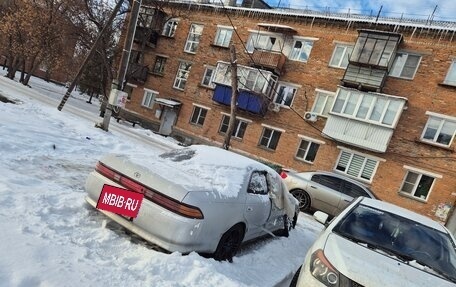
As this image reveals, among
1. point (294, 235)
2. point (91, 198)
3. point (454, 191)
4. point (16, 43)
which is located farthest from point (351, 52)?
point (16, 43)

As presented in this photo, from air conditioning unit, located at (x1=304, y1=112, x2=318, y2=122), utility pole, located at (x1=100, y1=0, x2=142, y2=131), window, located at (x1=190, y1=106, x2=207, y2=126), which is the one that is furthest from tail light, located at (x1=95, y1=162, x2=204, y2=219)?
window, located at (x1=190, y1=106, x2=207, y2=126)

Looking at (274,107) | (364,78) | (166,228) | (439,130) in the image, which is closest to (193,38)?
(274,107)

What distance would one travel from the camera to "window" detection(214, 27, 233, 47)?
25.4 m

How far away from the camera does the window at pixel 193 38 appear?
26.7 m

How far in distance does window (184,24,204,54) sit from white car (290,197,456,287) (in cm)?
2376

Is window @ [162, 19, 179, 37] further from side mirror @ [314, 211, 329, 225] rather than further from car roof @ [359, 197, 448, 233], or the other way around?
car roof @ [359, 197, 448, 233]

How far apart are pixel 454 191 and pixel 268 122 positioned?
10.9 m

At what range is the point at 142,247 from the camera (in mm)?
3957

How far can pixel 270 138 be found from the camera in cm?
2247

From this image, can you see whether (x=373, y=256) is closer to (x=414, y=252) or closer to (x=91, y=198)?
(x=414, y=252)

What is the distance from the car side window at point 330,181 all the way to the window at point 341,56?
11.3 m

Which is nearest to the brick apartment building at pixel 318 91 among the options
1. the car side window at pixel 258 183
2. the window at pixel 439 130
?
the window at pixel 439 130

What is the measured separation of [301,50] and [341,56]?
2698mm

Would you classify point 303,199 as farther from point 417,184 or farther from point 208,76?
point 208,76
